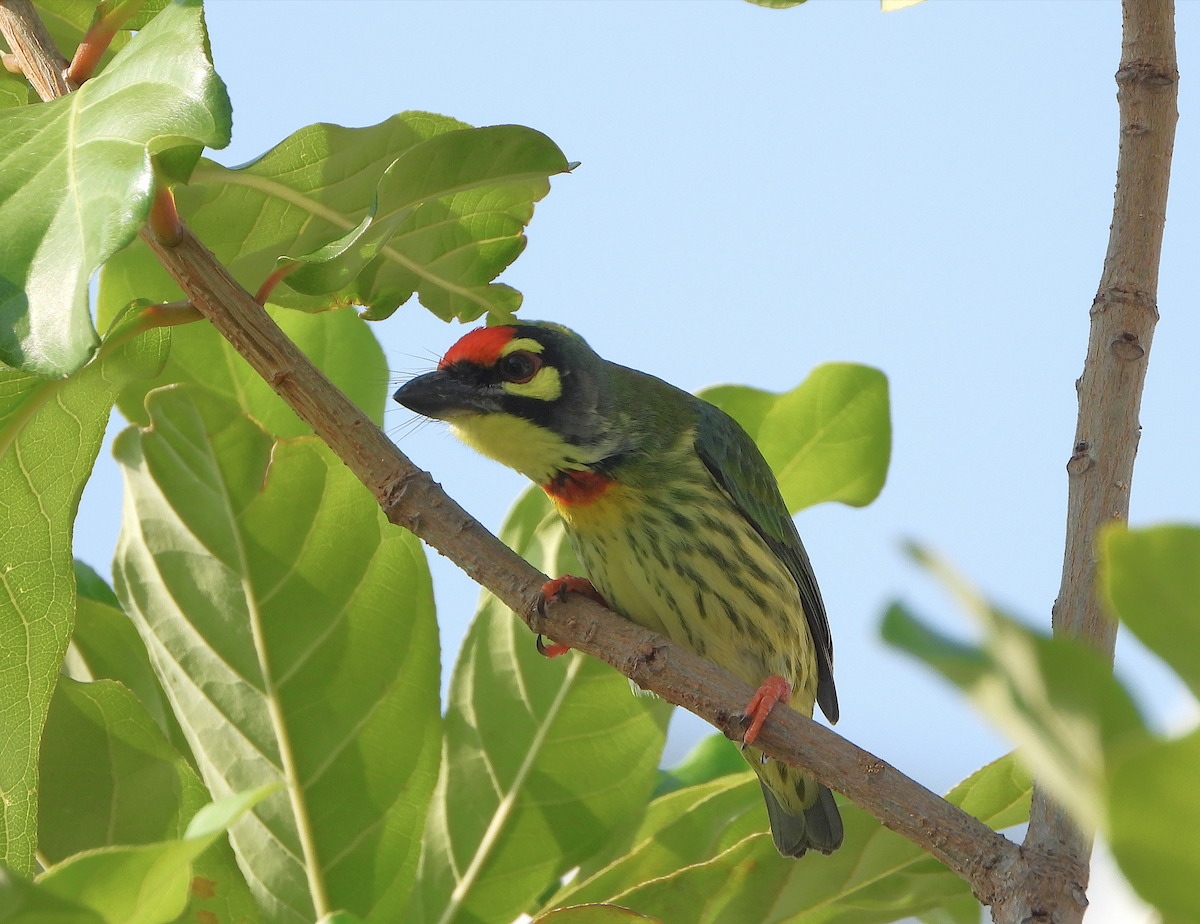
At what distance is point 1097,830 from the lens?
1.56ft

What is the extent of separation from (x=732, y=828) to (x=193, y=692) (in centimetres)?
90

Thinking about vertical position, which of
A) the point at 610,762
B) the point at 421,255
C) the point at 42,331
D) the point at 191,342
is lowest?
the point at 42,331

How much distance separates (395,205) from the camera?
62.4 inches

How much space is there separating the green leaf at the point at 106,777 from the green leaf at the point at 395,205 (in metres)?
0.66

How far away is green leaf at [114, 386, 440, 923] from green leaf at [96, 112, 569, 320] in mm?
269

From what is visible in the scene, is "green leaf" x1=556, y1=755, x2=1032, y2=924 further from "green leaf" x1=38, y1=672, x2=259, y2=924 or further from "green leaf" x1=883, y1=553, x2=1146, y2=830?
"green leaf" x1=883, y1=553, x2=1146, y2=830

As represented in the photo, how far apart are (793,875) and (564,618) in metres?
0.49

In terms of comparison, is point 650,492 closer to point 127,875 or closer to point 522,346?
point 522,346

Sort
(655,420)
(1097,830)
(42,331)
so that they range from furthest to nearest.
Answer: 1. (655,420)
2. (42,331)
3. (1097,830)

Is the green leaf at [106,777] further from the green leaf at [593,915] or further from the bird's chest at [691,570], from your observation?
the bird's chest at [691,570]

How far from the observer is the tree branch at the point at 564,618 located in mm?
1421

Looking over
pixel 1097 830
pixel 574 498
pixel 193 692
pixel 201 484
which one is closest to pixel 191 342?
pixel 201 484

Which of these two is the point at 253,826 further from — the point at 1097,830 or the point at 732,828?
the point at 1097,830

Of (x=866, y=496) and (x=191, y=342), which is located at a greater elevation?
(x=866, y=496)
